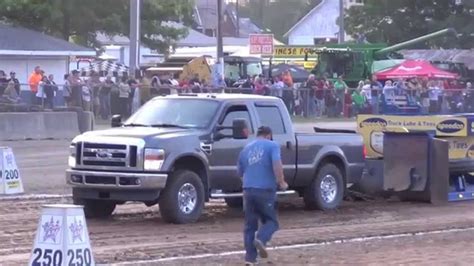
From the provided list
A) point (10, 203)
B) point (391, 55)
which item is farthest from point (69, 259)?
point (391, 55)

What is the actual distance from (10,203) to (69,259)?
1013 centimetres

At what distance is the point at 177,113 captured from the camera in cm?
1892

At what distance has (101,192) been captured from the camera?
700 inches

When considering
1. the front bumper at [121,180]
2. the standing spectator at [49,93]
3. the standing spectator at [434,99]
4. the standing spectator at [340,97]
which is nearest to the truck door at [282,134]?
the front bumper at [121,180]

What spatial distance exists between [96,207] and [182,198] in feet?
5.00

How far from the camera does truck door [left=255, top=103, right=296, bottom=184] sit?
64.4 ft

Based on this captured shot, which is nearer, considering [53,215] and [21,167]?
[53,215]

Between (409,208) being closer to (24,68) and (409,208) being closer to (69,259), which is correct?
(69,259)

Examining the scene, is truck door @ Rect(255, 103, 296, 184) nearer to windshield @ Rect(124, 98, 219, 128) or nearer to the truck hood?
windshield @ Rect(124, 98, 219, 128)

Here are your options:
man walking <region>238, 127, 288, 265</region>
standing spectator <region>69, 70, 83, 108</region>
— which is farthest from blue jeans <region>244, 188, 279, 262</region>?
standing spectator <region>69, 70, 83, 108</region>

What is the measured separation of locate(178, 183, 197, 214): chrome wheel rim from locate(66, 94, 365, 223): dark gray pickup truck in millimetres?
14

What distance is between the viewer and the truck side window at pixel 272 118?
19.6m

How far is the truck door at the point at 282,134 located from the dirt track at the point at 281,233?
81 cm

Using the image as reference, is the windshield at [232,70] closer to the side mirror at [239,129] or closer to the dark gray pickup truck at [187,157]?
the dark gray pickup truck at [187,157]
